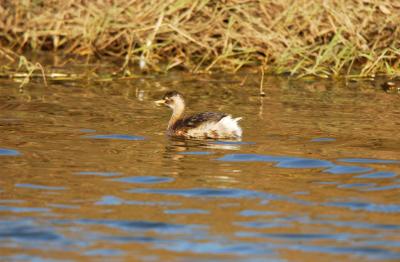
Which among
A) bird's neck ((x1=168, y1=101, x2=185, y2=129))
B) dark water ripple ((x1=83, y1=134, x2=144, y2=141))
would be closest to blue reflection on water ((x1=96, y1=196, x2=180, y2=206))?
dark water ripple ((x1=83, y1=134, x2=144, y2=141))

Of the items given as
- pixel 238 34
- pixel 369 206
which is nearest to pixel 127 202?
pixel 369 206

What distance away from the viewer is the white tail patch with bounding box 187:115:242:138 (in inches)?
425

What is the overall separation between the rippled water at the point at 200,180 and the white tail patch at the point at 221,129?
0.70ft

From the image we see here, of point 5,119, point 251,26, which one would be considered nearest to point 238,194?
point 5,119

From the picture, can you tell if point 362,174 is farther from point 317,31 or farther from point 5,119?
point 317,31

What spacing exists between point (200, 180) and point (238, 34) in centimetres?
717

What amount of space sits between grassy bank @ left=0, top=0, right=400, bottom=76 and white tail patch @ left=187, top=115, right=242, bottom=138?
13.7ft

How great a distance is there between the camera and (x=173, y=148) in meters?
10.5

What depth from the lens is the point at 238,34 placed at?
15.7m

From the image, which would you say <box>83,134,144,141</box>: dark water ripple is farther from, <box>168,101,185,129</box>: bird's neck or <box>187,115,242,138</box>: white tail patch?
<box>168,101,185,129</box>: bird's neck

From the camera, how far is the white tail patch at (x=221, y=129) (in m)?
10.8

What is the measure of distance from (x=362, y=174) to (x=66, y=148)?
115 inches

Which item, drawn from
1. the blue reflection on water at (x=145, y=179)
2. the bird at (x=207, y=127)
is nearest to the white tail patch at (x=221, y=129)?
the bird at (x=207, y=127)

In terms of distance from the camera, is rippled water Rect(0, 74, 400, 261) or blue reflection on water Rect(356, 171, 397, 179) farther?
blue reflection on water Rect(356, 171, 397, 179)
